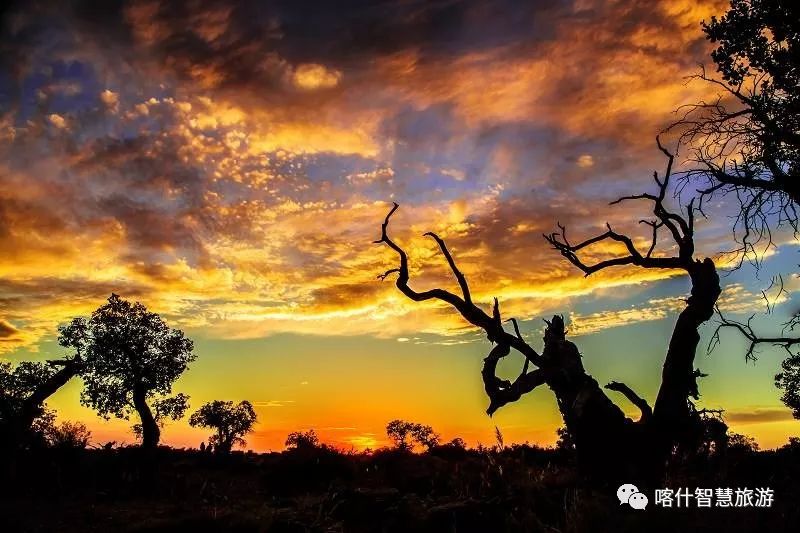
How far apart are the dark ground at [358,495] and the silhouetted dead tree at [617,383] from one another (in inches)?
37.9

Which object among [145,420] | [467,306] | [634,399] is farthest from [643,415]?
[145,420]

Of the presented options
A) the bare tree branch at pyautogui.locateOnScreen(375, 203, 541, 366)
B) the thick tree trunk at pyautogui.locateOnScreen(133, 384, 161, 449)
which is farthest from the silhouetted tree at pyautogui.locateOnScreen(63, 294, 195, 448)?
the bare tree branch at pyautogui.locateOnScreen(375, 203, 541, 366)

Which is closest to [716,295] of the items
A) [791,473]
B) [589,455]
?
[791,473]

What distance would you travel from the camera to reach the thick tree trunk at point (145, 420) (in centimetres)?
2900

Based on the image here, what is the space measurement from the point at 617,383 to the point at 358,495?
23.7 ft

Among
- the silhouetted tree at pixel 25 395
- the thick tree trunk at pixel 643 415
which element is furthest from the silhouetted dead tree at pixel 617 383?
A: the silhouetted tree at pixel 25 395

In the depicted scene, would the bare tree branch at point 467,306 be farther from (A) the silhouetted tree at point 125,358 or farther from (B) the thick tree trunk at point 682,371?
(A) the silhouetted tree at point 125,358

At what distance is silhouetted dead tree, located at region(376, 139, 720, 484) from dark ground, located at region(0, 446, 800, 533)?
96 centimetres

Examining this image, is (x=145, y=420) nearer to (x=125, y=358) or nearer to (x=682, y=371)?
(x=125, y=358)

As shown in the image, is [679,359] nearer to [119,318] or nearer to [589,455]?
[589,455]

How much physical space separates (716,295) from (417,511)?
9.30 metres

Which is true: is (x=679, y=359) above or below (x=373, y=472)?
above

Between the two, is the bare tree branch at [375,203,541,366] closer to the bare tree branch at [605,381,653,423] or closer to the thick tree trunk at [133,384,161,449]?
the bare tree branch at [605,381,653,423]

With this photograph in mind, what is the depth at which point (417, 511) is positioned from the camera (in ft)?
31.8
